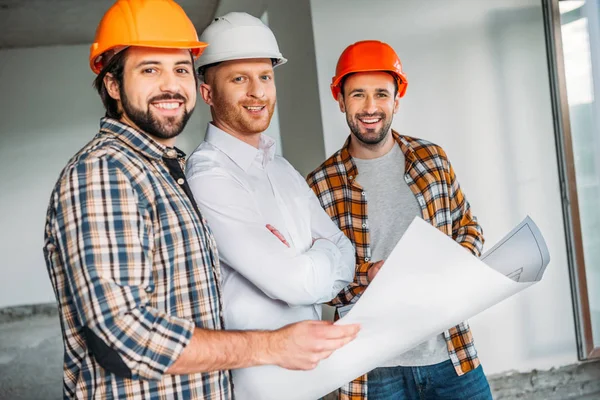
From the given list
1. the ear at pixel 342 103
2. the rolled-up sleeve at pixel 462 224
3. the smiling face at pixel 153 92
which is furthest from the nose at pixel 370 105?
the smiling face at pixel 153 92

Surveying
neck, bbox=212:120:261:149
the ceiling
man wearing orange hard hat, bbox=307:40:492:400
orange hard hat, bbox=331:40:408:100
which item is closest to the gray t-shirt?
man wearing orange hard hat, bbox=307:40:492:400

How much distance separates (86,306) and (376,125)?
58.9 inches

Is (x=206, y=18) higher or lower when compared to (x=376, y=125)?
higher

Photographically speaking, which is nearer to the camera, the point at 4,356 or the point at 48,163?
the point at 4,356

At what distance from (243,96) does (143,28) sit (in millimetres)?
434

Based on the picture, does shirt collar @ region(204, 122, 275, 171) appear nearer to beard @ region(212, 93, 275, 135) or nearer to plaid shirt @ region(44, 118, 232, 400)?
beard @ region(212, 93, 275, 135)

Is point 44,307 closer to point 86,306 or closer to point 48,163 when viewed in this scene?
point 48,163

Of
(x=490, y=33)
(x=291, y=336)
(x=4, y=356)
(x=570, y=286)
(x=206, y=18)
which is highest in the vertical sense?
(x=206, y=18)

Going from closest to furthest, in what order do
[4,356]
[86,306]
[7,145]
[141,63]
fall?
[86,306], [141,63], [4,356], [7,145]

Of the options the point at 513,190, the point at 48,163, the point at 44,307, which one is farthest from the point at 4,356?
the point at 513,190

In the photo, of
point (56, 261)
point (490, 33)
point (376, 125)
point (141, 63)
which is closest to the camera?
point (56, 261)

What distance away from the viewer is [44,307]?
28.3 feet

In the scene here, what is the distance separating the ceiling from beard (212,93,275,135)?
17.8 feet

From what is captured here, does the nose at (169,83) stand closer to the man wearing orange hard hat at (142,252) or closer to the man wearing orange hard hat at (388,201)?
the man wearing orange hard hat at (142,252)
